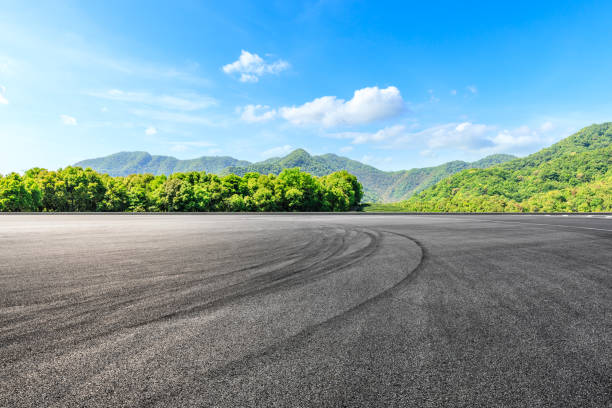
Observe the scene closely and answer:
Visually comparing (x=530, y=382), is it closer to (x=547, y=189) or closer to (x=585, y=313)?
(x=585, y=313)

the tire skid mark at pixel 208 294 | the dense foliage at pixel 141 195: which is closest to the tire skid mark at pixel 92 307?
the tire skid mark at pixel 208 294

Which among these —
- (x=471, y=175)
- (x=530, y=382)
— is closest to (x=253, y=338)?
(x=530, y=382)

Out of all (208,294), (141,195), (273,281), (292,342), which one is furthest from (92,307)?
(141,195)

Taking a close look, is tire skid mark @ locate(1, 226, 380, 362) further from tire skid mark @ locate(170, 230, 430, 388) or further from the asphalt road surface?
tire skid mark @ locate(170, 230, 430, 388)

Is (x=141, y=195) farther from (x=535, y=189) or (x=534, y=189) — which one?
(x=535, y=189)

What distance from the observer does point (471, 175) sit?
141250 mm

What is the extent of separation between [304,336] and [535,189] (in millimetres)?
132512

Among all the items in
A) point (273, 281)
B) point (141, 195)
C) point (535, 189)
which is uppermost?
point (535, 189)

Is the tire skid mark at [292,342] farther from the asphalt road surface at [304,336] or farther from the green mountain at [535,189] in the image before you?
the green mountain at [535,189]

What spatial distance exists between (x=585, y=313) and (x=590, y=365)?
1.91 m

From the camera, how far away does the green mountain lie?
266 feet

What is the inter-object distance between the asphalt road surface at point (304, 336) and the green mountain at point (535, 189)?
3367 inches

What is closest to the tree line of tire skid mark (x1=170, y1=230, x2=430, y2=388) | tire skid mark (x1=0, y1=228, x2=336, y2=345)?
tire skid mark (x1=170, y1=230, x2=430, y2=388)

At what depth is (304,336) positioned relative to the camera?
3518 mm
